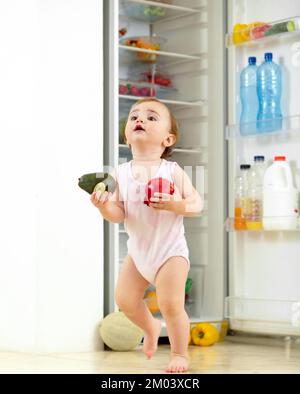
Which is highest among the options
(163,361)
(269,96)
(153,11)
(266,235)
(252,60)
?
(153,11)

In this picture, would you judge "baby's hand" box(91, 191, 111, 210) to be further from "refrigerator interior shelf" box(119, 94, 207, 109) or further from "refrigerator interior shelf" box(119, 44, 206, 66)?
"refrigerator interior shelf" box(119, 44, 206, 66)

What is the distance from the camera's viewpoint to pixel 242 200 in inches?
193

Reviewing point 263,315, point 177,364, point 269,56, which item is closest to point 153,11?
point 269,56

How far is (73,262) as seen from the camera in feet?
14.6

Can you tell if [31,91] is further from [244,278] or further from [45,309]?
[244,278]

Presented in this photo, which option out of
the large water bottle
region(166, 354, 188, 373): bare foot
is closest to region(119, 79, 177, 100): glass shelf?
the large water bottle

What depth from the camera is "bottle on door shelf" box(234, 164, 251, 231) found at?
486 centimetres

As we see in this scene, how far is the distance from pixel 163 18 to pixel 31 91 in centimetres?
138

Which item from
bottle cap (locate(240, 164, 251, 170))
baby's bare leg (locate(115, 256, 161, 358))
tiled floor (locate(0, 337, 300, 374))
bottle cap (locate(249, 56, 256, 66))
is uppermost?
bottle cap (locate(249, 56, 256, 66))

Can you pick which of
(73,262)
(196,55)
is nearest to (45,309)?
(73,262)

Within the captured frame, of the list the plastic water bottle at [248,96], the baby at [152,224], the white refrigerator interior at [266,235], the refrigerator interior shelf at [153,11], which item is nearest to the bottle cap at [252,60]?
the plastic water bottle at [248,96]

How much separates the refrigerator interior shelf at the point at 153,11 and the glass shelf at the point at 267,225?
4.14ft

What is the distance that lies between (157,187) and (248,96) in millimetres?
1890

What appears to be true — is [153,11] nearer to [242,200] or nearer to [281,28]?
[281,28]
